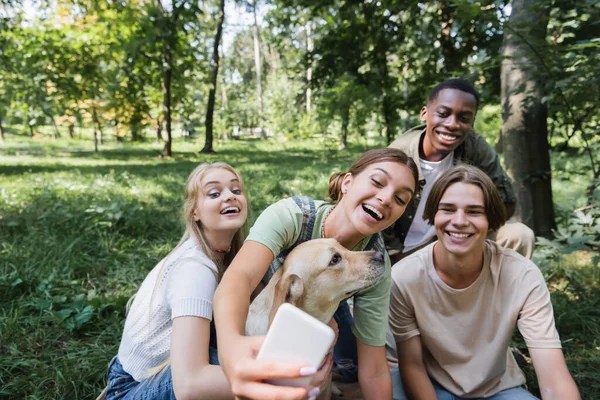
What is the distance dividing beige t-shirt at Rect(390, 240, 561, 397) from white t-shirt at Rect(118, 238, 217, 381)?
1057mm

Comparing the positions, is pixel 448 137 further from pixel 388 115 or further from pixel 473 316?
pixel 388 115

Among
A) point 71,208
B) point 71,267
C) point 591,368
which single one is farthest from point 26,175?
point 591,368

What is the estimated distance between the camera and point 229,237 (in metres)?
2.30

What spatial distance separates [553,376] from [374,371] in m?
0.83

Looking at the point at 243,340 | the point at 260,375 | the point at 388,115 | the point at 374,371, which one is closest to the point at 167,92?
the point at 388,115

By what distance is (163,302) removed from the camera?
1.98 meters

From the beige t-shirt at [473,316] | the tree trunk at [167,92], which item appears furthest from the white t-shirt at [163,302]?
the tree trunk at [167,92]

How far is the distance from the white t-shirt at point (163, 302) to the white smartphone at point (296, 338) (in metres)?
0.86

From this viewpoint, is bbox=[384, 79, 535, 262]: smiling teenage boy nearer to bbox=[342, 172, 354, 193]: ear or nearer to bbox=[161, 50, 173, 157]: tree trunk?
bbox=[342, 172, 354, 193]: ear

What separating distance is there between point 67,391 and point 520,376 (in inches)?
105

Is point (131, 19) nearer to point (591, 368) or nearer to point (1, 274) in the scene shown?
point (1, 274)

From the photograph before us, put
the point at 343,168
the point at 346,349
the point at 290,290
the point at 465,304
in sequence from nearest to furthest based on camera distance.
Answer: the point at 290,290
the point at 465,304
the point at 346,349
the point at 343,168

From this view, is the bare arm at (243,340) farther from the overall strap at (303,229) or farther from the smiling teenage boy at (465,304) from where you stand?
the smiling teenage boy at (465,304)

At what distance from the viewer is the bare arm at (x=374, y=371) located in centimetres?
204
